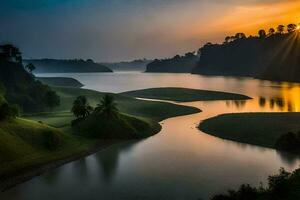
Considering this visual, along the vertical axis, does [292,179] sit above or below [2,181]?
above

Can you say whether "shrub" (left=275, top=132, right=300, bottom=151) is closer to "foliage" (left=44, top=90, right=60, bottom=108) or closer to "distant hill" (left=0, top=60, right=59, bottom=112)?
"foliage" (left=44, top=90, right=60, bottom=108)

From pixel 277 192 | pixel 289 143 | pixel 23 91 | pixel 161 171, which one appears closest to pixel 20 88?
pixel 23 91

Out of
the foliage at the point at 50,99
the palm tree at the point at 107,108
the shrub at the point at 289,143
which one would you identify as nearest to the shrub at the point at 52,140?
the palm tree at the point at 107,108

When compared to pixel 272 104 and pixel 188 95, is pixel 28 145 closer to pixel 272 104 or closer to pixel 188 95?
pixel 272 104

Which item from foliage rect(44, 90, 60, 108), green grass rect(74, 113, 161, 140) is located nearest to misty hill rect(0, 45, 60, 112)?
foliage rect(44, 90, 60, 108)

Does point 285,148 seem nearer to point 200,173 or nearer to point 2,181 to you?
point 200,173

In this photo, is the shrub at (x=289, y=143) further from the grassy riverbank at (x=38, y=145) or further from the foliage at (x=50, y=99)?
the foliage at (x=50, y=99)

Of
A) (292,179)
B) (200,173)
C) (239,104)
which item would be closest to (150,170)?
(200,173)
